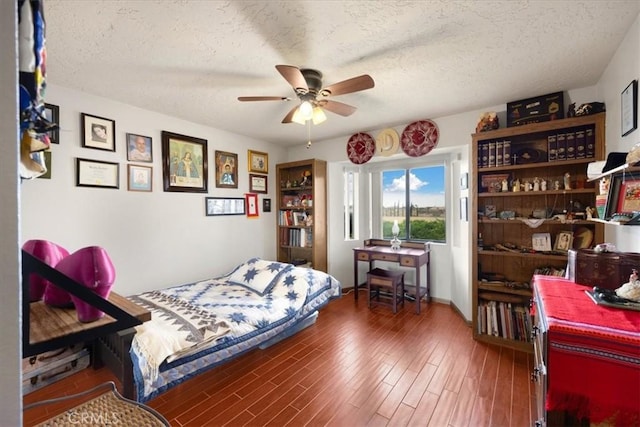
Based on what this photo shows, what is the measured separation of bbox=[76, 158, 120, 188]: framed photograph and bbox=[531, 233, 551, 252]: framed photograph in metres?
4.06

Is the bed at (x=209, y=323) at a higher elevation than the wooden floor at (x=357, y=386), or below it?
higher

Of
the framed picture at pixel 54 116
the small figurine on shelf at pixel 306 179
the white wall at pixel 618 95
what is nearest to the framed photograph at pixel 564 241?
the white wall at pixel 618 95

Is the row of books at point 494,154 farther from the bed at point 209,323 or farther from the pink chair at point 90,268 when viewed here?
the pink chair at point 90,268

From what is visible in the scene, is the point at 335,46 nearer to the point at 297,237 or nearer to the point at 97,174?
the point at 97,174

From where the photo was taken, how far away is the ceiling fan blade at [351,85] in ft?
5.83

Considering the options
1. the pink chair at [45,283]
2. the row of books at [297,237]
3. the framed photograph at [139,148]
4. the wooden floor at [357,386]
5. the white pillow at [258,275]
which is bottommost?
the wooden floor at [357,386]

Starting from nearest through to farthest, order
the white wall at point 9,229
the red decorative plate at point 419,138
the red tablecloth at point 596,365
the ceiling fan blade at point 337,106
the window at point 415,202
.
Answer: the white wall at point 9,229, the red tablecloth at point 596,365, the ceiling fan blade at point 337,106, the red decorative plate at point 419,138, the window at point 415,202

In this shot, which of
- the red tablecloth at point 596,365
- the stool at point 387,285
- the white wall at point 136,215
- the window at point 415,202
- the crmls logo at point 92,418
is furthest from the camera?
the window at point 415,202

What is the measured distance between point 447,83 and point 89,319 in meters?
2.71

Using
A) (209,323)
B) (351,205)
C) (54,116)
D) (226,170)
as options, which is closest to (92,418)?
(209,323)

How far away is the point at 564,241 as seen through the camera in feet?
7.98

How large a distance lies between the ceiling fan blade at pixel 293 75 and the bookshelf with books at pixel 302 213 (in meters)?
2.11

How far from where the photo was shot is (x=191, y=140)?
3.26m

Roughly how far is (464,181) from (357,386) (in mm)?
2451
